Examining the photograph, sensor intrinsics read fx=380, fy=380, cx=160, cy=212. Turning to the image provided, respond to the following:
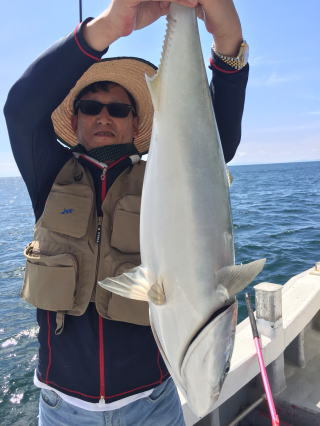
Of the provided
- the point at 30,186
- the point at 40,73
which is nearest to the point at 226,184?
the point at 40,73

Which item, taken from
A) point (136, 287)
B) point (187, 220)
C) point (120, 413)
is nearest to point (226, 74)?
point (187, 220)

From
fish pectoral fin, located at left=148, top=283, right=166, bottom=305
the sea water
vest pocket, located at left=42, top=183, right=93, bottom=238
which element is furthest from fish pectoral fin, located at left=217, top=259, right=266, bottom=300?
the sea water

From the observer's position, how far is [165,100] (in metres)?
1.45

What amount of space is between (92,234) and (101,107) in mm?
667

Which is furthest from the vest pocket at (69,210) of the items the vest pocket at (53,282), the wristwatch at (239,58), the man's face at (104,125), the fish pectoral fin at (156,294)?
the wristwatch at (239,58)

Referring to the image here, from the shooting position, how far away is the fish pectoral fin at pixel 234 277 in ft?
4.51

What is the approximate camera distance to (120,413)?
1.75m

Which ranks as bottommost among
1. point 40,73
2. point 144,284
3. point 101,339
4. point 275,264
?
point 275,264

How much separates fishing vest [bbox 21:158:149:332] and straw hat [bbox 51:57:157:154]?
572 mm

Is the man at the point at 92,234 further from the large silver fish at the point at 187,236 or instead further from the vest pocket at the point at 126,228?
the large silver fish at the point at 187,236

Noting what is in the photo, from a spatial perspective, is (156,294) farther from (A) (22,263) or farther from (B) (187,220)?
(A) (22,263)

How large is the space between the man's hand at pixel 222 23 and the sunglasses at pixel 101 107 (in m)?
0.60

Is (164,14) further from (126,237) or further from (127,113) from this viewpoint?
(126,237)

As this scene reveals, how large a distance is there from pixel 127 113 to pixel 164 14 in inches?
23.5
